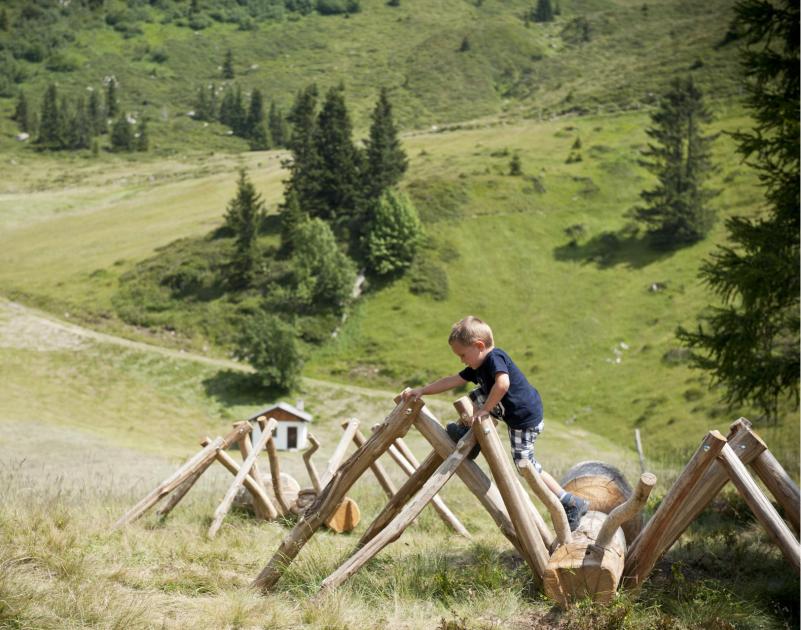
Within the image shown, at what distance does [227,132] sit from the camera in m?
195

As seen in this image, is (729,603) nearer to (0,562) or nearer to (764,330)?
(0,562)

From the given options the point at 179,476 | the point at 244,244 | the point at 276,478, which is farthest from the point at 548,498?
the point at 244,244

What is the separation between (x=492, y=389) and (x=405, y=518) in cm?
162

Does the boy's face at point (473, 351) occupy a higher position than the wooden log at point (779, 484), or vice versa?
the boy's face at point (473, 351)

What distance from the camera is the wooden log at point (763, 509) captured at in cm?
669

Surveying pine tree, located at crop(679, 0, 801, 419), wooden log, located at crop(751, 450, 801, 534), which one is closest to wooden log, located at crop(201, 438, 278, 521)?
wooden log, located at crop(751, 450, 801, 534)

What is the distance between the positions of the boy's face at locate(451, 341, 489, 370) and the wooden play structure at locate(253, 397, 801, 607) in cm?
42

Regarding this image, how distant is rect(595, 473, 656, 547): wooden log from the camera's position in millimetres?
6863

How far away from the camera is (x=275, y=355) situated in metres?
50.0

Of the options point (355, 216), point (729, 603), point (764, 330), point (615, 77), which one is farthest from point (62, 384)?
point (615, 77)

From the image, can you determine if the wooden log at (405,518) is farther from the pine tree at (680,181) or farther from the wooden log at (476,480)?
the pine tree at (680,181)

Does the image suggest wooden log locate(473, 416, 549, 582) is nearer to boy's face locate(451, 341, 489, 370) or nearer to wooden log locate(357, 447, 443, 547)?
boy's face locate(451, 341, 489, 370)

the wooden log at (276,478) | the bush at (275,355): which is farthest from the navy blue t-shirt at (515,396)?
the bush at (275,355)

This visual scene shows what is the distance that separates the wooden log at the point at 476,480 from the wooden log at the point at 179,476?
460cm
